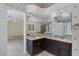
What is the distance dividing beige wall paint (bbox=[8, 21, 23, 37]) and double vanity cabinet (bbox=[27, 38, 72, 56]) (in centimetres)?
23

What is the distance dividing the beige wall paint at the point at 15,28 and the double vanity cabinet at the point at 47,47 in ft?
0.75

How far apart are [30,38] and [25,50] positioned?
23 centimetres

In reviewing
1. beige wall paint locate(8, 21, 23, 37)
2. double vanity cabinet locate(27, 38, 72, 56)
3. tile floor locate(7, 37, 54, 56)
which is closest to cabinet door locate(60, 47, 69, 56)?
double vanity cabinet locate(27, 38, 72, 56)

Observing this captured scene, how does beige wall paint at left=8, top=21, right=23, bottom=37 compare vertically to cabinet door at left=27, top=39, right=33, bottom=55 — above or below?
above

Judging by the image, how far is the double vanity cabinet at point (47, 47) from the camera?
1.70 meters

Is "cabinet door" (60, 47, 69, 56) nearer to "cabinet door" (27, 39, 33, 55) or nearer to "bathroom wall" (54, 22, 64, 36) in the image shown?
"bathroom wall" (54, 22, 64, 36)

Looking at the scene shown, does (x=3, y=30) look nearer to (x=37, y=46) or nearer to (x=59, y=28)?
(x=37, y=46)

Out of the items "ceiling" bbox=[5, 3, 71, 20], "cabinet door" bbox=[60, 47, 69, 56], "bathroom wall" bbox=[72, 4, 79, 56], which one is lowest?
"cabinet door" bbox=[60, 47, 69, 56]

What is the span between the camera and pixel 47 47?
5.80ft

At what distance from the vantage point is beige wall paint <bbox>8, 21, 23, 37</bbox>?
1.71 metres

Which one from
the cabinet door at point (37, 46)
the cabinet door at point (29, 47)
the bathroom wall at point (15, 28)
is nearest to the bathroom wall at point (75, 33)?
the cabinet door at point (37, 46)

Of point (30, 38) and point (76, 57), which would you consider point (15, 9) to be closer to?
point (30, 38)

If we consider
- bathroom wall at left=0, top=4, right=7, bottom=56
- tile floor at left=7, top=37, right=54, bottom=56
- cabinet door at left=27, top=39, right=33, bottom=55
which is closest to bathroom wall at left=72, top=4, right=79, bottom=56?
tile floor at left=7, top=37, right=54, bottom=56

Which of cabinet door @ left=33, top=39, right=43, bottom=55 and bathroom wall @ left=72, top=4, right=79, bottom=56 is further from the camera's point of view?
cabinet door @ left=33, top=39, right=43, bottom=55
